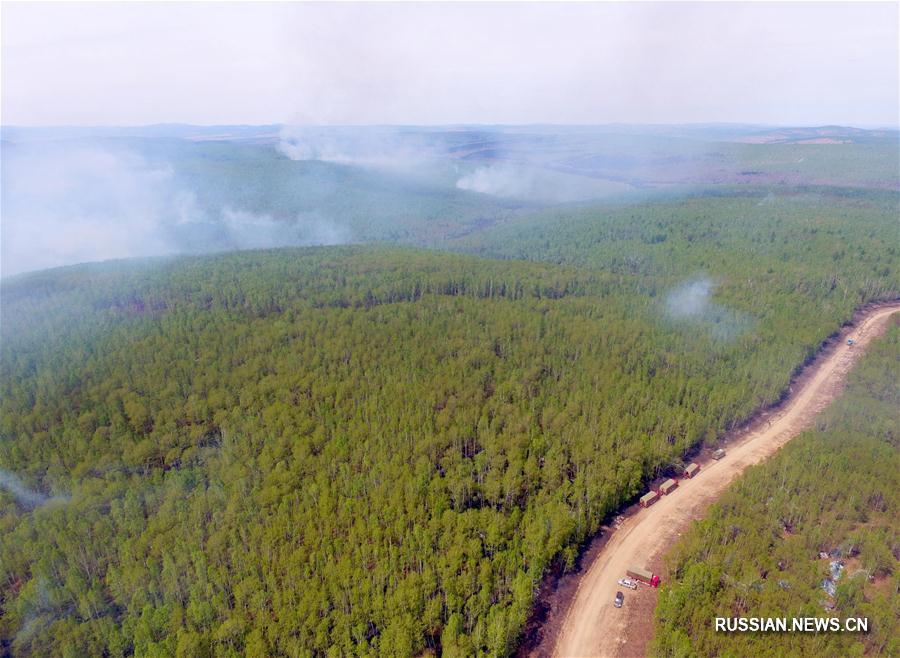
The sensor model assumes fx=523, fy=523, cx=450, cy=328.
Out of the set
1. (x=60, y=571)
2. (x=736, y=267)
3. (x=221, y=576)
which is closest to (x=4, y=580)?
(x=60, y=571)

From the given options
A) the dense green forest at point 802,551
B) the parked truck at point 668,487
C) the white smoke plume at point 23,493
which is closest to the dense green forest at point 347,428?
the white smoke plume at point 23,493

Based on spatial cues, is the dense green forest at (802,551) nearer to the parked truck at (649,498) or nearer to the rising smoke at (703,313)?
the parked truck at (649,498)

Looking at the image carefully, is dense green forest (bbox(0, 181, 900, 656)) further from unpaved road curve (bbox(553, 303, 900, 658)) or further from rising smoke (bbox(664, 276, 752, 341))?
unpaved road curve (bbox(553, 303, 900, 658))

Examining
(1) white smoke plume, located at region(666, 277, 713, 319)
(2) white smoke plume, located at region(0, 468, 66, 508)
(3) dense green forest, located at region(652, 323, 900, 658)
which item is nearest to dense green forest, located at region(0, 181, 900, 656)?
(2) white smoke plume, located at region(0, 468, 66, 508)

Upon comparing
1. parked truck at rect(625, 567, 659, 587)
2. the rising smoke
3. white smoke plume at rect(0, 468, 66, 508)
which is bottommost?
parked truck at rect(625, 567, 659, 587)

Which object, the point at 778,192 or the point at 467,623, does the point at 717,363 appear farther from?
the point at 778,192

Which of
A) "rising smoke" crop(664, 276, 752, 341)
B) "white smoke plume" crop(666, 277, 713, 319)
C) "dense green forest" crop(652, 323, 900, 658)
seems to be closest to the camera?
"dense green forest" crop(652, 323, 900, 658)

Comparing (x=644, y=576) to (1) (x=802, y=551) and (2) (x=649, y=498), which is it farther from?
(1) (x=802, y=551)
